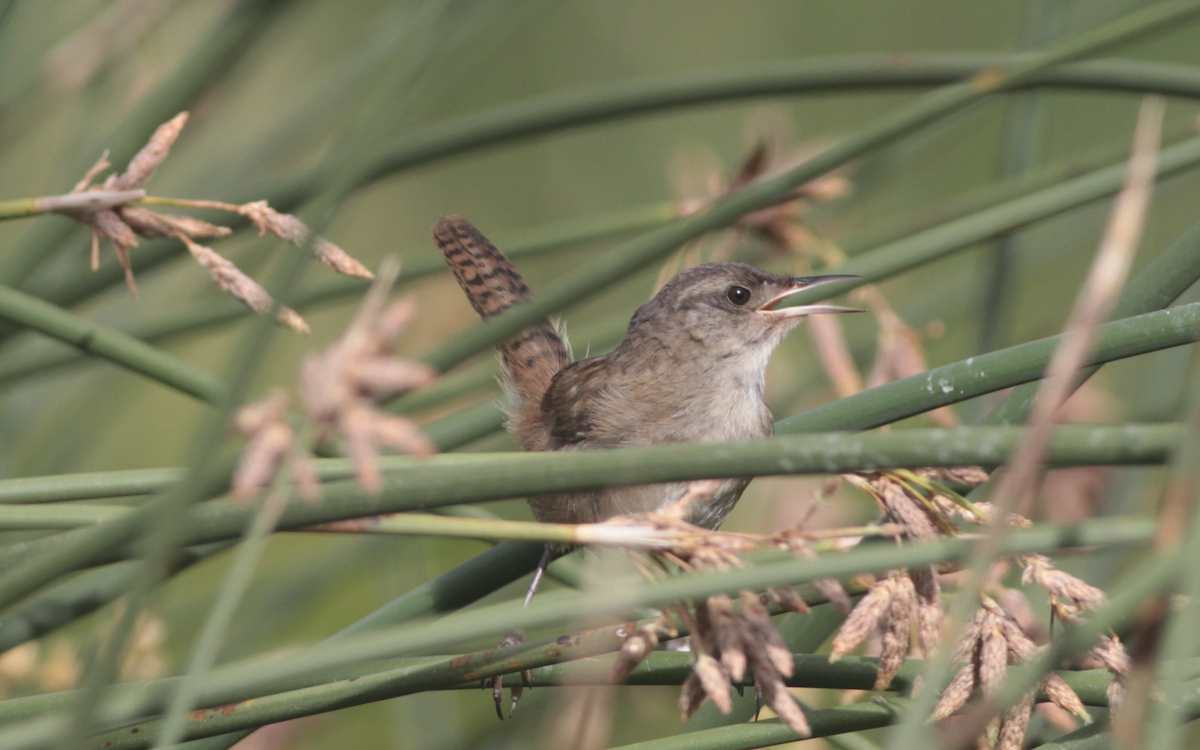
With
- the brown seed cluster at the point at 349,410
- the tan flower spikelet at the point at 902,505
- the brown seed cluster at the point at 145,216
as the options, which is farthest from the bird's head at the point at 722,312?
the brown seed cluster at the point at 349,410

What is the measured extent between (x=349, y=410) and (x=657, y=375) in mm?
1486

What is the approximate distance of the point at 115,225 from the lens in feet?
5.12

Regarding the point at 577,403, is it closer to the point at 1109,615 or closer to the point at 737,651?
the point at 737,651

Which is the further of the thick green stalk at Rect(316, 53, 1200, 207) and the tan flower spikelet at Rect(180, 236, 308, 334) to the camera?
the thick green stalk at Rect(316, 53, 1200, 207)

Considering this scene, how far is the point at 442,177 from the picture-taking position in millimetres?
5785

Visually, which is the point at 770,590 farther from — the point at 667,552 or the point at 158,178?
the point at 158,178

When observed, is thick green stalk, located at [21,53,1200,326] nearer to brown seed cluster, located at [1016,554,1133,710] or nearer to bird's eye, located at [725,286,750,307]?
bird's eye, located at [725,286,750,307]

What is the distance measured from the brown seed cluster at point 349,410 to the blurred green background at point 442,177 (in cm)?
27

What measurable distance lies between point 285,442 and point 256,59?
8.48 ft

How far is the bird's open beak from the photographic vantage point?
209 cm

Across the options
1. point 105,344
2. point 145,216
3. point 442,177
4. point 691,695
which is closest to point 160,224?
point 145,216

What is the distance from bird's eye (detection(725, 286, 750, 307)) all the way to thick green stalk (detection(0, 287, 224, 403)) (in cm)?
129

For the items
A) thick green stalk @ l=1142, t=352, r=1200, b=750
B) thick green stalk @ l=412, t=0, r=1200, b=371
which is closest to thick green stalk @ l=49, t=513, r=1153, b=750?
thick green stalk @ l=1142, t=352, r=1200, b=750

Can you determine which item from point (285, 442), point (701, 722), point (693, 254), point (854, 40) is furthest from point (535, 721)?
point (854, 40)
